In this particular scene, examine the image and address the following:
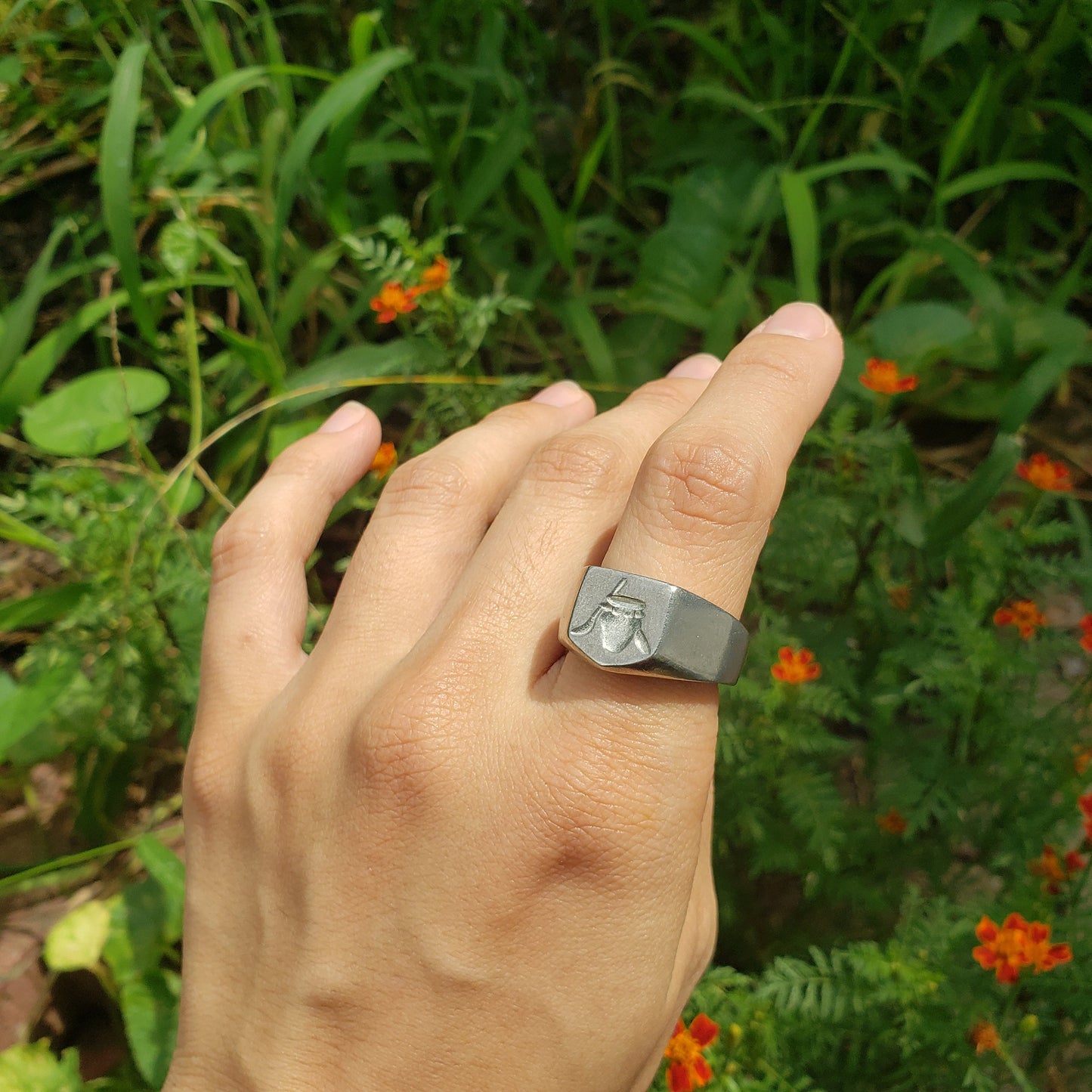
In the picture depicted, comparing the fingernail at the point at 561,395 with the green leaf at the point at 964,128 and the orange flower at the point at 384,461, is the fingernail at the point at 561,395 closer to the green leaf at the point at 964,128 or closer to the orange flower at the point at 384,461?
the orange flower at the point at 384,461

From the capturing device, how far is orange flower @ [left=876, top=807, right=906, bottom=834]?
1.72 meters

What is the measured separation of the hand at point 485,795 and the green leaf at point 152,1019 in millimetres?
564

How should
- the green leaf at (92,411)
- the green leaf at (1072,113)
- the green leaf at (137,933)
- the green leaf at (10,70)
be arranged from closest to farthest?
the green leaf at (137,933) → the green leaf at (92,411) → the green leaf at (1072,113) → the green leaf at (10,70)

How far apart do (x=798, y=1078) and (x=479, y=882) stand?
818 millimetres

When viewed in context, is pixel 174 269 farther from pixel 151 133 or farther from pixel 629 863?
pixel 629 863

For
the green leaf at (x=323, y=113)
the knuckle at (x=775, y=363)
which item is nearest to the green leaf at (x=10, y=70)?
the green leaf at (x=323, y=113)

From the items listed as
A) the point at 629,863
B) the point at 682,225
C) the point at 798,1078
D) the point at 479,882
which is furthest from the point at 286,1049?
the point at 682,225

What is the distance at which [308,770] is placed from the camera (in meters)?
1.24

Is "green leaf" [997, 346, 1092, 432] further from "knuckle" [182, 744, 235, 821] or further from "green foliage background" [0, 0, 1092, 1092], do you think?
"knuckle" [182, 744, 235, 821]

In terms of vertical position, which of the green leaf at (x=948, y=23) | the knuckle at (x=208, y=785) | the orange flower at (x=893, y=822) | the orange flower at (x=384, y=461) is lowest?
the orange flower at (x=893, y=822)

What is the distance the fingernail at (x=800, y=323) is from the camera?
134cm

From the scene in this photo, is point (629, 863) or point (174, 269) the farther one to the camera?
point (174, 269)

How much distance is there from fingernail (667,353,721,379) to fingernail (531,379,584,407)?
0.62 ft

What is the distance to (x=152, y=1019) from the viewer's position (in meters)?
1.76
